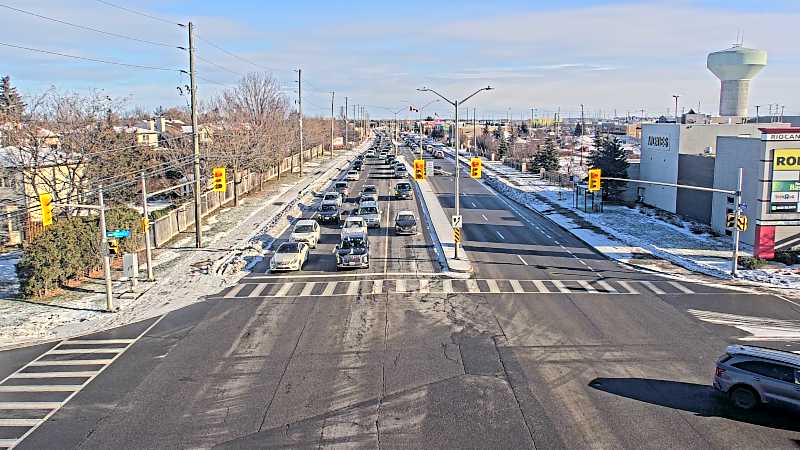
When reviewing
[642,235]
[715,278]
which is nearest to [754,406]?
[715,278]

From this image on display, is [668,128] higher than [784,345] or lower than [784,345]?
higher

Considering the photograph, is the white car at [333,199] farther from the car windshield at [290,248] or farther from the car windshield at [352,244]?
the car windshield at [290,248]

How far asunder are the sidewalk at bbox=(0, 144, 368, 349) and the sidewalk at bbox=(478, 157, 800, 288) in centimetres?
2095

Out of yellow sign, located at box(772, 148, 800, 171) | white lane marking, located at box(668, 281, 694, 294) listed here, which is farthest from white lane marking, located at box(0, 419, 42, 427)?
yellow sign, located at box(772, 148, 800, 171)

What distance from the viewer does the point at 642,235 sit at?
44.3 m

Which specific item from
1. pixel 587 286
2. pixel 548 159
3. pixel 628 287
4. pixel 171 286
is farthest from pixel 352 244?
pixel 548 159

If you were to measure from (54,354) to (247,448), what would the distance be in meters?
10.6

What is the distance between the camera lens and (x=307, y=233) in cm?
3941

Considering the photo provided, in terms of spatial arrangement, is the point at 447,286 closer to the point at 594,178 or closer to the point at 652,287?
the point at 652,287

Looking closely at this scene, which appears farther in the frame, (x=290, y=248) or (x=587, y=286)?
(x=290, y=248)

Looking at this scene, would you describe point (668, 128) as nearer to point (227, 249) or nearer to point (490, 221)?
point (490, 221)

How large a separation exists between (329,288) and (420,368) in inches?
444

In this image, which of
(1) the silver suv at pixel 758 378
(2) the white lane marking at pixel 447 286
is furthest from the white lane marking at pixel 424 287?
(1) the silver suv at pixel 758 378

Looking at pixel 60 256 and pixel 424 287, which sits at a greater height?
pixel 60 256
